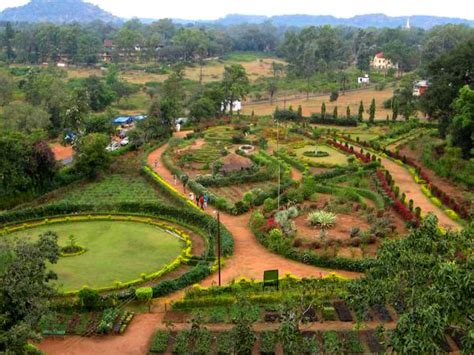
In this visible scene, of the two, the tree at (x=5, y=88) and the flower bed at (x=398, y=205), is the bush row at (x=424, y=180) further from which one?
the tree at (x=5, y=88)

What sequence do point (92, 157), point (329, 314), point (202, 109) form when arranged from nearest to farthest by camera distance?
point (329, 314), point (92, 157), point (202, 109)

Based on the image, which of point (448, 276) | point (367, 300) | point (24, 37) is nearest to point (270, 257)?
point (367, 300)

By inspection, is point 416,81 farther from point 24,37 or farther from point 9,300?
point 24,37

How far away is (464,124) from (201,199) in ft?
76.2

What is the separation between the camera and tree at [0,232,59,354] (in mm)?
16000

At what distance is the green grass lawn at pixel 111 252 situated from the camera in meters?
27.7

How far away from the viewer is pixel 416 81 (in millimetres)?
94188

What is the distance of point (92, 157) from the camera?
4509 centimetres

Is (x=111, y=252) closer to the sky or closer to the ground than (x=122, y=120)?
closer to the ground

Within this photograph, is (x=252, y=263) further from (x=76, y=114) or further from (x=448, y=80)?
(x=448, y=80)

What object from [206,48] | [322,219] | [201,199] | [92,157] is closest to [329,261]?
[322,219]

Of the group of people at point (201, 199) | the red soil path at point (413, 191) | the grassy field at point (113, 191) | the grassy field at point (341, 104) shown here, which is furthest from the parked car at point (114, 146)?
the red soil path at point (413, 191)

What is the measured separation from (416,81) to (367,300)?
85.5m

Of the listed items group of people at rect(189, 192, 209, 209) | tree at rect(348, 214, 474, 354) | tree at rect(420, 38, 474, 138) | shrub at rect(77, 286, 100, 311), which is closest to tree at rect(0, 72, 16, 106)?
group of people at rect(189, 192, 209, 209)
